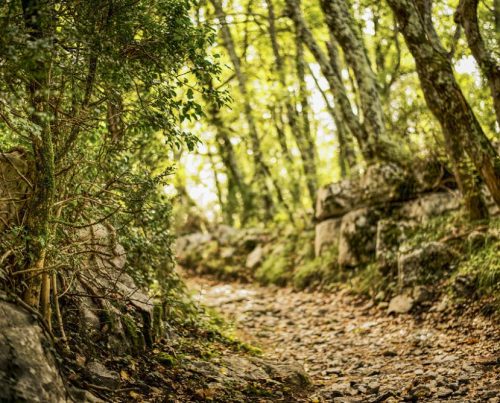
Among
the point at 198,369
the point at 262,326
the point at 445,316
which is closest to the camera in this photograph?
the point at 198,369

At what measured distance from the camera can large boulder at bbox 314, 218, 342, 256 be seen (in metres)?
11.9

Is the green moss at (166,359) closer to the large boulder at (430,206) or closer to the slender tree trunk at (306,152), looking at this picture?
the large boulder at (430,206)

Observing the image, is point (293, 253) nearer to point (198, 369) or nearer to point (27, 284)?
point (198, 369)

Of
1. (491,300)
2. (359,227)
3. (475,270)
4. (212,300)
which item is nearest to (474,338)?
(491,300)

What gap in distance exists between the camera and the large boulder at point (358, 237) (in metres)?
10.7

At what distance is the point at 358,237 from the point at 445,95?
421 centimetres

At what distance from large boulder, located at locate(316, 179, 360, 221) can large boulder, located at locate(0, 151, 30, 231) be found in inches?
332

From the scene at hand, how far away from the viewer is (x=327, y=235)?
39.7ft

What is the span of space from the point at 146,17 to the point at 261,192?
40.7ft

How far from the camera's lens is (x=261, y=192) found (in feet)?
54.1

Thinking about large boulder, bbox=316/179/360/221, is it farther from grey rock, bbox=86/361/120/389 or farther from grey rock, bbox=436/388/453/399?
grey rock, bbox=86/361/120/389

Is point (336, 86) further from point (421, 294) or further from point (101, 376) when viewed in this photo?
point (101, 376)

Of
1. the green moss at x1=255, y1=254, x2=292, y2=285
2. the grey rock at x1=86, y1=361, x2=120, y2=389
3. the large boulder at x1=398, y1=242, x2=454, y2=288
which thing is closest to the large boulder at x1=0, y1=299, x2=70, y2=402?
the grey rock at x1=86, y1=361, x2=120, y2=389

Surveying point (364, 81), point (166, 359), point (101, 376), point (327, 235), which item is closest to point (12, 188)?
point (101, 376)
